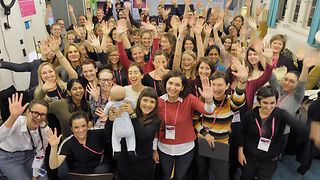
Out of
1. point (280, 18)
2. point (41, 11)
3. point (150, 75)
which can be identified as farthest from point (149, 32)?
point (280, 18)

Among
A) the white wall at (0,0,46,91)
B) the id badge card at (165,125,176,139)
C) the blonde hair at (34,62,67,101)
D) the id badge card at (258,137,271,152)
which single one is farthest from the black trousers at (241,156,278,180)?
the white wall at (0,0,46,91)

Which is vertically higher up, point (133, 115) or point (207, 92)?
point (207, 92)

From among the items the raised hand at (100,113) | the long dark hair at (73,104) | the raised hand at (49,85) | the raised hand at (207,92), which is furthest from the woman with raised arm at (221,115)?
the raised hand at (49,85)

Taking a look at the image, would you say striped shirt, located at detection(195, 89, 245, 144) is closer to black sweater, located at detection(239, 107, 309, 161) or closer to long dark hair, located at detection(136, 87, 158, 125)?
black sweater, located at detection(239, 107, 309, 161)

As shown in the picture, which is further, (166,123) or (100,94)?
(100,94)

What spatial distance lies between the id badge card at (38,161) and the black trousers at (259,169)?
6.24ft

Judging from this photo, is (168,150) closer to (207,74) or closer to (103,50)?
(207,74)

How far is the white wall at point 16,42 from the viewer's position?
407 cm

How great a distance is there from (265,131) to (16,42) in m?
4.23

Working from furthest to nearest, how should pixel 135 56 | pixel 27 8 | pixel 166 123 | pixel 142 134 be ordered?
pixel 27 8 → pixel 135 56 → pixel 166 123 → pixel 142 134

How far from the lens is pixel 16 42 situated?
14.5ft

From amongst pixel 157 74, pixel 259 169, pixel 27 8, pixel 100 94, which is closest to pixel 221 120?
pixel 259 169

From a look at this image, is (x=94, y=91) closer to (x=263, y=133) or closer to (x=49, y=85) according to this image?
(x=49, y=85)

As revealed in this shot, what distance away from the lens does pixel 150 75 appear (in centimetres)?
280
